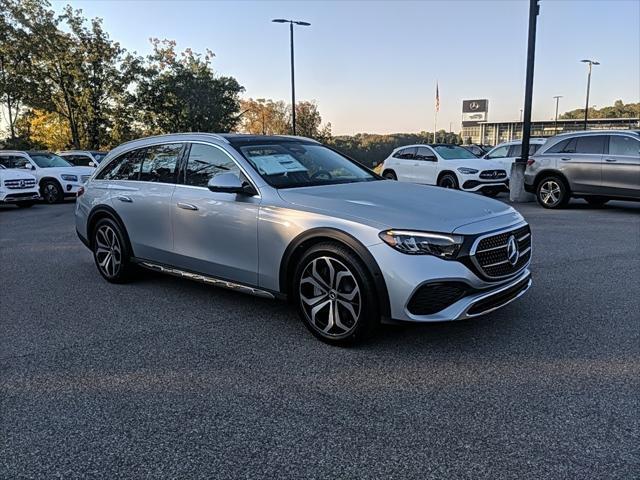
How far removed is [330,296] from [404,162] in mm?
12535

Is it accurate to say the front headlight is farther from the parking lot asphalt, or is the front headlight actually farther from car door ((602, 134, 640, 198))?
car door ((602, 134, 640, 198))

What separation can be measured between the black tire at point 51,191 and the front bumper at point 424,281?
1515 centimetres

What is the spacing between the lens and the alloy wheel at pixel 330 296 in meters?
3.76

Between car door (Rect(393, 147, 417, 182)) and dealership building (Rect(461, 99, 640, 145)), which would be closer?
car door (Rect(393, 147, 417, 182))

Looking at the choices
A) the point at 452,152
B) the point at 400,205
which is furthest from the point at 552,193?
the point at 400,205

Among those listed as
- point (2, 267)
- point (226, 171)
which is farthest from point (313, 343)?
point (2, 267)

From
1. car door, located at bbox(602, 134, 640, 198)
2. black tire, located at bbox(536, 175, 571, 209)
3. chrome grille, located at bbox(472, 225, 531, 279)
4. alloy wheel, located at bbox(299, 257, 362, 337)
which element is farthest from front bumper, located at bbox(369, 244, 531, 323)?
black tire, located at bbox(536, 175, 571, 209)

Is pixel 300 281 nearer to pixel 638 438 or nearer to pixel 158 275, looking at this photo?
pixel 638 438

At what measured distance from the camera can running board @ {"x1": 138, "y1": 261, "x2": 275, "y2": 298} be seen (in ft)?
14.3

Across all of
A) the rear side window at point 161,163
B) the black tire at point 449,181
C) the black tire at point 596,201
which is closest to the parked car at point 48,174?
the black tire at point 449,181

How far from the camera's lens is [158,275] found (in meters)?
6.24

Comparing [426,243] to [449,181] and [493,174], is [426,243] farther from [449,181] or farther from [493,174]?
[493,174]

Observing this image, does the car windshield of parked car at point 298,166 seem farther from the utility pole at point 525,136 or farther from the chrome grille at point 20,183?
the chrome grille at point 20,183

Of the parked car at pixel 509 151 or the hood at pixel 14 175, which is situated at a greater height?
the parked car at pixel 509 151
